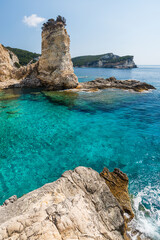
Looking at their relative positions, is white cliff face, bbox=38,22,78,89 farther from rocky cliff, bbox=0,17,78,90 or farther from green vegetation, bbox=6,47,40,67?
green vegetation, bbox=6,47,40,67

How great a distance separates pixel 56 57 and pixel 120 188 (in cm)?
2855

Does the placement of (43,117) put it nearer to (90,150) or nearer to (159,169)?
(90,150)

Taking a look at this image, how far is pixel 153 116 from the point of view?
16734 mm

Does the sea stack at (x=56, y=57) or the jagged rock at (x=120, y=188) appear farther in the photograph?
the sea stack at (x=56, y=57)

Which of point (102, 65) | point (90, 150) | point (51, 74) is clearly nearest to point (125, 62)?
point (102, 65)

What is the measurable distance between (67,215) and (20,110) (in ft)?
56.5

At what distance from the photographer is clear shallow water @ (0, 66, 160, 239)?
7.26m

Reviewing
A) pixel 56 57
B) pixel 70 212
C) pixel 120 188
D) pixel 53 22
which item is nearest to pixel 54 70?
pixel 56 57

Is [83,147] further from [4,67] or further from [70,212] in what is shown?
[4,67]

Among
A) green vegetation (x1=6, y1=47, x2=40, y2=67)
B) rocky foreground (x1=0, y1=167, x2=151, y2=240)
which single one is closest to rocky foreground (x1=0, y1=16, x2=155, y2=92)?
rocky foreground (x1=0, y1=167, x2=151, y2=240)

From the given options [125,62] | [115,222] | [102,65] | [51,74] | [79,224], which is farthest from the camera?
[102,65]

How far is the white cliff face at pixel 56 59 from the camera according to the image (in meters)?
27.8

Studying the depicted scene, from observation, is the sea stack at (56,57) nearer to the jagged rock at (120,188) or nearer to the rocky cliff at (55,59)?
the rocky cliff at (55,59)

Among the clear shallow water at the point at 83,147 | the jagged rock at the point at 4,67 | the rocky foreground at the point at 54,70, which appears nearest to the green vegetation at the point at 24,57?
the jagged rock at the point at 4,67
